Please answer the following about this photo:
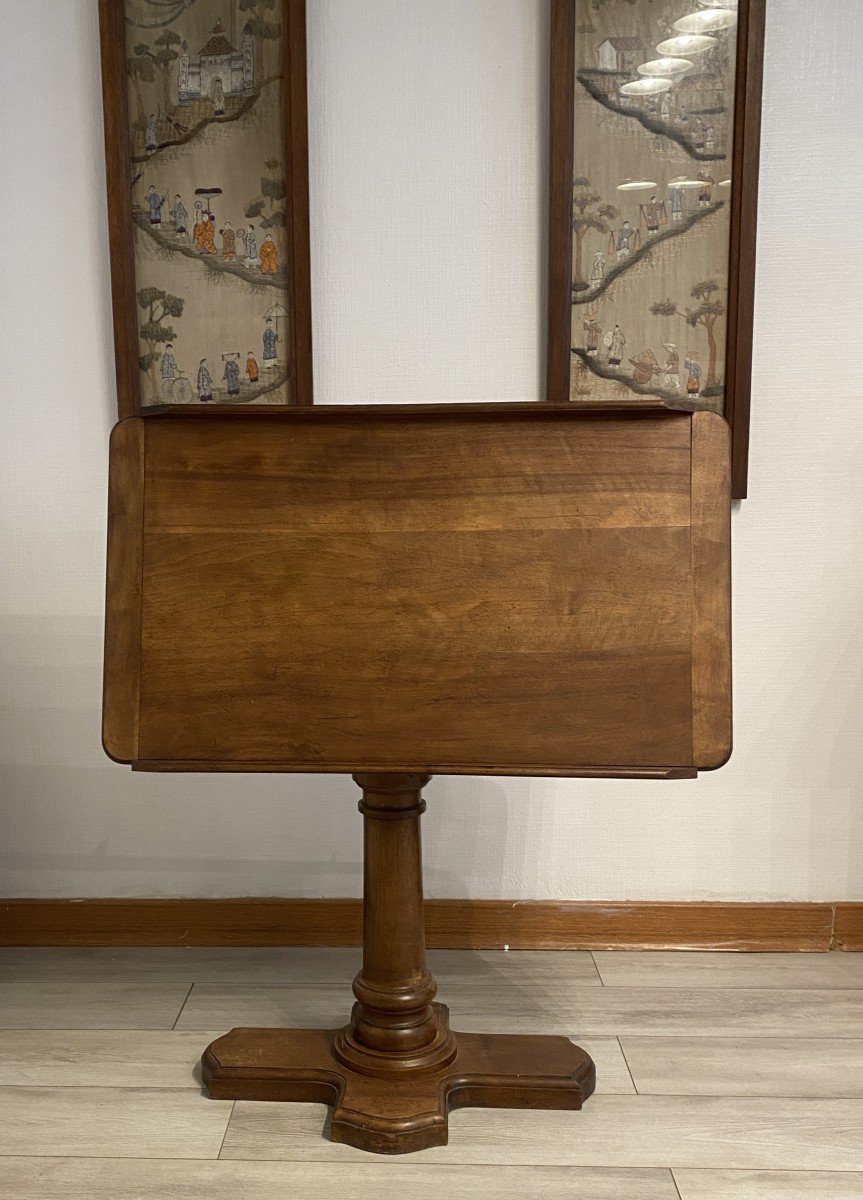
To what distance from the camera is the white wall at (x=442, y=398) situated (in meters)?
2.08

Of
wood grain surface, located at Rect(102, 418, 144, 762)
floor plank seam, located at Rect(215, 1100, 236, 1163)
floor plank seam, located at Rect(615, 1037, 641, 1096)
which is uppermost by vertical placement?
wood grain surface, located at Rect(102, 418, 144, 762)

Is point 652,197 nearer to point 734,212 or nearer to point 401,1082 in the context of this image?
point 734,212

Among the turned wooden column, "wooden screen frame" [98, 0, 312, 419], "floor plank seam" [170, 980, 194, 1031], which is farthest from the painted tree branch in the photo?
"floor plank seam" [170, 980, 194, 1031]

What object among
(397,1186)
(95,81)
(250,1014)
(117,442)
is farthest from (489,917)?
(95,81)

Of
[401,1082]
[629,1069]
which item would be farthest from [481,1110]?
[629,1069]

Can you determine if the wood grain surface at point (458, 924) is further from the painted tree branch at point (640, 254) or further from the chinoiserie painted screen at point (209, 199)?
the painted tree branch at point (640, 254)

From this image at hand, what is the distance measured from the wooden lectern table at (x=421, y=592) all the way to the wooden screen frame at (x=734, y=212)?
0.70 m

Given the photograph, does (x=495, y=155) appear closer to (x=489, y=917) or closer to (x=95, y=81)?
(x=95, y=81)

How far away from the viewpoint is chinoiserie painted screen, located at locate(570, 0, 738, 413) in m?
2.02

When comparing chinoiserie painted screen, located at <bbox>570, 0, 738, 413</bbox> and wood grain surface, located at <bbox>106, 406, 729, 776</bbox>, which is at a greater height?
chinoiserie painted screen, located at <bbox>570, 0, 738, 413</bbox>

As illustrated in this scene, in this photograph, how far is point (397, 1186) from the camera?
150 cm

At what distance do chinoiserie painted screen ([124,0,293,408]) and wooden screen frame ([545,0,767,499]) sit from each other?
0.54 m

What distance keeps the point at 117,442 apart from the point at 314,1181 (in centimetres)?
Result: 110

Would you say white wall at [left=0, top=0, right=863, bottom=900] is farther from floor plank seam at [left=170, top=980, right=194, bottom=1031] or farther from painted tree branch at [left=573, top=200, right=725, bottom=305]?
floor plank seam at [left=170, top=980, right=194, bottom=1031]
